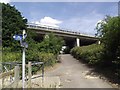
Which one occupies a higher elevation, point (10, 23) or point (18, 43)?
point (10, 23)

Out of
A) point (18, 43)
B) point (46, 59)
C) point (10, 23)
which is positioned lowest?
point (46, 59)

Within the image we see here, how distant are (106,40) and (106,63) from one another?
2440mm

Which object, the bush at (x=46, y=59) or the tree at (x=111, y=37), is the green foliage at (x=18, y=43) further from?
the tree at (x=111, y=37)

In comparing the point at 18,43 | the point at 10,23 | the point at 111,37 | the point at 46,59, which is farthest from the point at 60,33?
the point at 111,37

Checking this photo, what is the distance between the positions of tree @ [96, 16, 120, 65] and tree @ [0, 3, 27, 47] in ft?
65.8

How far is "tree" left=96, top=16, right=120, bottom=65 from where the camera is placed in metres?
13.9

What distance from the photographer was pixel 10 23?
123 feet

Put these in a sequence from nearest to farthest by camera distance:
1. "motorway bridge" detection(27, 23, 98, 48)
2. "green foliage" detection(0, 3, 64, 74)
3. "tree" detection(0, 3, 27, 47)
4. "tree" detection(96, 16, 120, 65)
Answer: "tree" detection(96, 16, 120, 65), "green foliage" detection(0, 3, 64, 74), "tree" detection(0, 3, 27, 47), "motorway bridge" detection(27, 23, 98, 48)

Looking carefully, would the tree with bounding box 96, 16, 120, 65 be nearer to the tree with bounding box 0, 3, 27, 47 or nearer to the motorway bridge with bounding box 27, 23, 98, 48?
the tree with bounding box 0, 3, 27, 47

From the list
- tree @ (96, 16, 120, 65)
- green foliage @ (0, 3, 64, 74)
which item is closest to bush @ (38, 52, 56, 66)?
green foliage @ (0, 3, 64, 74)

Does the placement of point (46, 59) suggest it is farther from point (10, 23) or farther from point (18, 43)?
point (10, 23)

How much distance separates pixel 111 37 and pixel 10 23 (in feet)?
82.7

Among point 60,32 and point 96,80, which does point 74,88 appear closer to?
point 96,80

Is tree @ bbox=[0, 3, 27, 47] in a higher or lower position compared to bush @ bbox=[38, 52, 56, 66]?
higher
